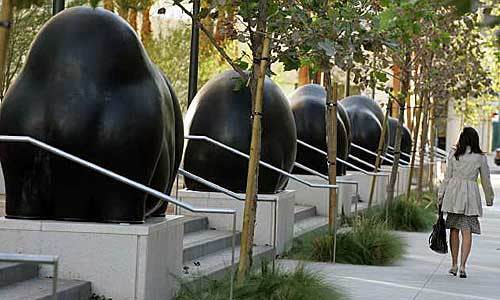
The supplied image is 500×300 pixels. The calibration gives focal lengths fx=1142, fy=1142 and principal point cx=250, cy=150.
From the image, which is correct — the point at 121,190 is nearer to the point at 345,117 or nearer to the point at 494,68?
the point at 345,117

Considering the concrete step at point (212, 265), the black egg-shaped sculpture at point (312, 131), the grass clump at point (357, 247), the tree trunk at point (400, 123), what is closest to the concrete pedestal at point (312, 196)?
the black egg-shaped sculpture at point (312, 131)

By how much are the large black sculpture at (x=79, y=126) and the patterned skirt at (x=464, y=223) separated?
5351 millimetres

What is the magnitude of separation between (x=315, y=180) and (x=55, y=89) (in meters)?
9.88

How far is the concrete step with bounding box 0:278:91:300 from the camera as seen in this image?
26.3ft

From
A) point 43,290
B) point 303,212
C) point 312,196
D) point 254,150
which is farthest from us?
point 312,196

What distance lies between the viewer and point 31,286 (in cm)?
849

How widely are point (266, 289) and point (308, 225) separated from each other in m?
7.19

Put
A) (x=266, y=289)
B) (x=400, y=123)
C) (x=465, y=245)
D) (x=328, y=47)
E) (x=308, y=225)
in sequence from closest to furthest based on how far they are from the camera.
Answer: (x=266, y=289) < (x=328, y=47) < (x=465, y=245) < (x=308, y=225) < (x=400, y=123)

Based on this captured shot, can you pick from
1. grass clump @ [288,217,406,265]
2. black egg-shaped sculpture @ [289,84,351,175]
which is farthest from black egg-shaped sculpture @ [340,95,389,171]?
grass clump @ [288,217,406,265]

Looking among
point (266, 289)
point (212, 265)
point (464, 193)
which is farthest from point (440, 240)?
point (266, 289)

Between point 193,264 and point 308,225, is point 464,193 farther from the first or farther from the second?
point 193,264

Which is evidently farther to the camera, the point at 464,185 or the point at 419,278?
the point at 464,185

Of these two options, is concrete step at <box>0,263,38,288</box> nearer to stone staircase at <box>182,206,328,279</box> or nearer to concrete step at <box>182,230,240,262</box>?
stone staircase at <box>182,206,328,279</box>

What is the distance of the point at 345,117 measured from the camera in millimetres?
21375
